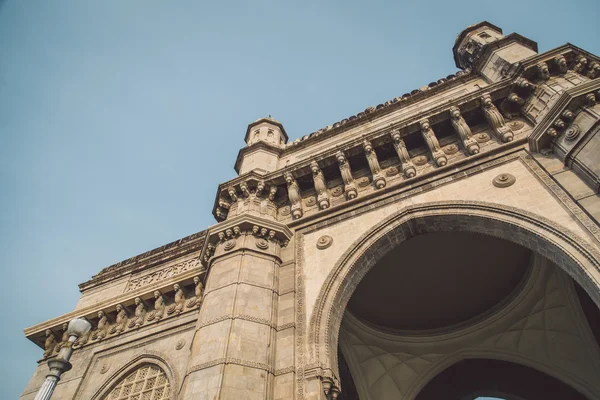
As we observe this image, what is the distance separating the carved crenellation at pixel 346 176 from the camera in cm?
932

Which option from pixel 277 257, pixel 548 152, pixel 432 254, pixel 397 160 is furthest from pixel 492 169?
pixel 277 257

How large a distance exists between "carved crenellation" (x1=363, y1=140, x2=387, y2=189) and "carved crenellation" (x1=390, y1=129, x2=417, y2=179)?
19.8 inches

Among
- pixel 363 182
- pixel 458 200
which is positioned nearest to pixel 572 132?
pixel 458 200

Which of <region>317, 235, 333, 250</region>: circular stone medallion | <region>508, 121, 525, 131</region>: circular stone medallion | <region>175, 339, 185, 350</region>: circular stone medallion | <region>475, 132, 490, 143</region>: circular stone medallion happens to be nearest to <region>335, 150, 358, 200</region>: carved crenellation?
<region>317, 235, 333, 250</region>: circular stone medallion

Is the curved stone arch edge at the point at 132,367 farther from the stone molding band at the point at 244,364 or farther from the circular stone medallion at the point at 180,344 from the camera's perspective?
the stone molding band at the point at 244,364

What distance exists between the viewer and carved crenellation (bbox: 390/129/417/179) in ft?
29.6

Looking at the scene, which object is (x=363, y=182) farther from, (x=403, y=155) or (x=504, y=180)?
(x=504, y=180)

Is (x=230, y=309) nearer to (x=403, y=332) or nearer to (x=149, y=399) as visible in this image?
(x=149, y=399)

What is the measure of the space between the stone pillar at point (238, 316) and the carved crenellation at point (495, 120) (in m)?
4.96

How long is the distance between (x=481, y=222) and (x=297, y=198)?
13.4ft

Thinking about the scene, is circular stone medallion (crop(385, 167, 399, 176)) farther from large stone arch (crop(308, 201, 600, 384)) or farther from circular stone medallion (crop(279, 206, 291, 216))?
circular stone medallion (crop(279, 206, 291, 216))

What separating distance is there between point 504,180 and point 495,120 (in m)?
1.65

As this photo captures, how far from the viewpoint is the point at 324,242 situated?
28.7 ft

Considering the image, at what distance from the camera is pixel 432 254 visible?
452 inches
